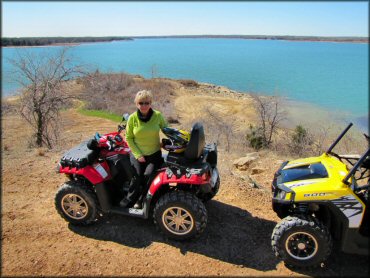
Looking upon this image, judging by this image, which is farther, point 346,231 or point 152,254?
point 152,254

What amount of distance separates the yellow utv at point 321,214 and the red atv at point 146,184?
116 centimetres

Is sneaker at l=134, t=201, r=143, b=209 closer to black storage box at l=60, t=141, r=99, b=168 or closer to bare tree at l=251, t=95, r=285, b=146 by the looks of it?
black storage box at l=60, t=141, r=99, b=168

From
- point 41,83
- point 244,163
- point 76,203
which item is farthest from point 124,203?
point 41,83

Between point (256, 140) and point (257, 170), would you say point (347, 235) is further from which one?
point (256, 140)

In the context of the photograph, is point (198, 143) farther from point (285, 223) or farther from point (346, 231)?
point (346, 231)

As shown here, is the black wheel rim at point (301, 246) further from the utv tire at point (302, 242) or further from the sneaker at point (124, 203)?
the sneaker at point (124, 203)

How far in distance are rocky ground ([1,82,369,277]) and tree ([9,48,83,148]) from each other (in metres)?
7.12

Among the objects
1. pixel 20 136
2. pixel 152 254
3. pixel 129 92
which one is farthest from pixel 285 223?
pixel 129 92

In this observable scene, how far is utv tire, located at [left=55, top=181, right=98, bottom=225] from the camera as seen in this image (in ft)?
17.3

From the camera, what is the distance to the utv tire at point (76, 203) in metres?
5.27

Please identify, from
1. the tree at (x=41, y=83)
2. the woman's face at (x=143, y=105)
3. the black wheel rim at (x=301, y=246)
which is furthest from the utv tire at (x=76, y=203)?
the tree at (x=41, y=83)

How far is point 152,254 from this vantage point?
189 inches

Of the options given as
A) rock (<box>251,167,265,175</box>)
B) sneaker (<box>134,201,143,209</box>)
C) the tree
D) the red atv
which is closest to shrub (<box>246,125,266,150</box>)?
rock (<box>251,167,265,175</box>)

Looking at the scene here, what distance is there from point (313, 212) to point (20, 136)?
70.6ft
